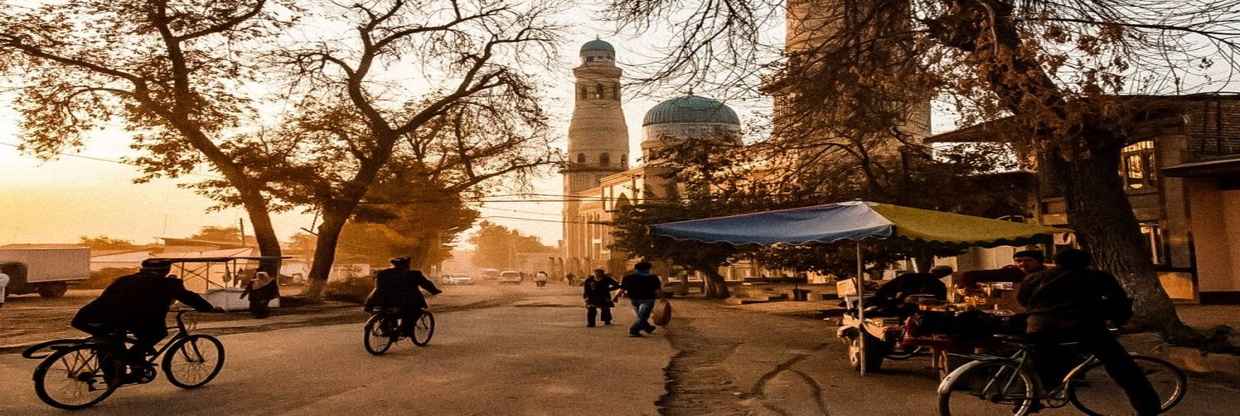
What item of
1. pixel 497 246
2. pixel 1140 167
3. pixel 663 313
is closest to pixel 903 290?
pixel 663 313

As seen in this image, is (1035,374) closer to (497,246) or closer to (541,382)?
(541,382)

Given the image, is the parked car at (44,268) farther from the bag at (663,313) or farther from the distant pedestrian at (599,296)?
the bag at (663,313)

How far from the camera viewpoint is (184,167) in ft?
88.2

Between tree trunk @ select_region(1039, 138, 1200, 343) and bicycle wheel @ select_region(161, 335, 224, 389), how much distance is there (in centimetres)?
1022

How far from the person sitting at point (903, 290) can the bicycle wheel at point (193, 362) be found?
290 inches

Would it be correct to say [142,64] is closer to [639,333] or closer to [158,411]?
[639,333]

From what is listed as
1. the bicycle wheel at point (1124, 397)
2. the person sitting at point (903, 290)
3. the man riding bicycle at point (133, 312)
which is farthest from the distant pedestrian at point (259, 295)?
the bicycle wheel at point (1124, 397)

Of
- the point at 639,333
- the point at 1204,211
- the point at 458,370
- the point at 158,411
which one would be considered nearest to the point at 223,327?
the point at 639,333

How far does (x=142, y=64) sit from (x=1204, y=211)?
29.0 m

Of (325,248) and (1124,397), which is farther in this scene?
(325,248)

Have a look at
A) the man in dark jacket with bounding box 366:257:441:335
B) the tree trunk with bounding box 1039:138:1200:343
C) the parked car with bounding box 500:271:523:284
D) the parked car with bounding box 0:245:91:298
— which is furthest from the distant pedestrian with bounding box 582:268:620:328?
the parked car with bounding box 500:271:523:284

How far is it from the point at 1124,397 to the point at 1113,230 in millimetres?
4212

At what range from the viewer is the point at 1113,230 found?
11375mm

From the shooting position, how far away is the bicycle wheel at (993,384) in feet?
20.9
